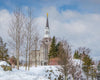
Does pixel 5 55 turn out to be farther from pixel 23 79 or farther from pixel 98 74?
pixel 23 79

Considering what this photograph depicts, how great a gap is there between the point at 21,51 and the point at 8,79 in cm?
933

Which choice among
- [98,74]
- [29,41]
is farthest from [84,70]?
[29,41]

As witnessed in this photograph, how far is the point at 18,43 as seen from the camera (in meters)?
16.7

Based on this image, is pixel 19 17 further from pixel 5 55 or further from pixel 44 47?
pixel 44 47

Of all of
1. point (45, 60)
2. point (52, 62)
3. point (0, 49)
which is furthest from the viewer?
point (45, 60)

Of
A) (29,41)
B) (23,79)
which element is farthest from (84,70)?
(23,79)

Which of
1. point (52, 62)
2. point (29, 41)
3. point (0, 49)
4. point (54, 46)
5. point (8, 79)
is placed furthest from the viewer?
point (54, 46)

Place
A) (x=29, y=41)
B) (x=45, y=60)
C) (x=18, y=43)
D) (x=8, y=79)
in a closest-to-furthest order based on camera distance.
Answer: (x=8, y=79) < (x=18, y=43) < (x=29, y=41) < (x=45, y=60)

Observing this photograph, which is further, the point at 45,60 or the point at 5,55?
the point at 45,60

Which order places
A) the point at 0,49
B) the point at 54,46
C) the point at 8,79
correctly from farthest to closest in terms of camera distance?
the point at 54,46
the point at 0,49
the point at 8,79

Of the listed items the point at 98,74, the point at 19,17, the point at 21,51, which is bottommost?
the point at 98,74

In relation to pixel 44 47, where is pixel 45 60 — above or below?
below

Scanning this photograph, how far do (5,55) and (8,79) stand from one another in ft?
85.0

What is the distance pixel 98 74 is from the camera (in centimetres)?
3066
